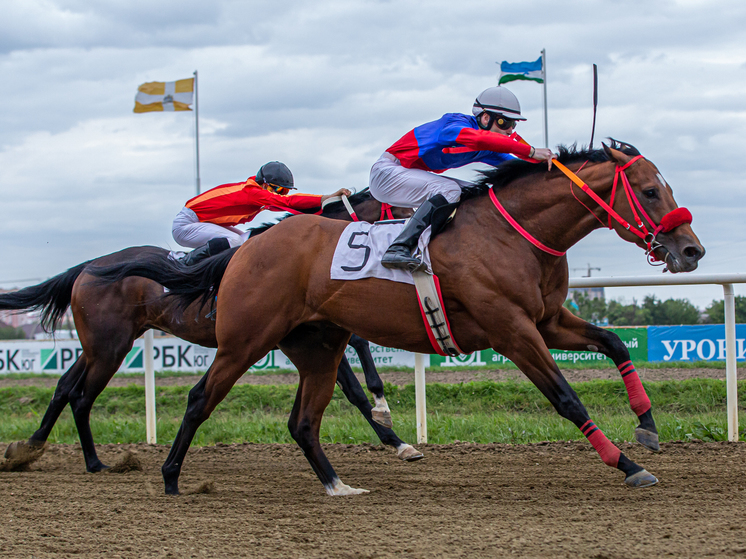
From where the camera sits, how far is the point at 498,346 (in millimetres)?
4016

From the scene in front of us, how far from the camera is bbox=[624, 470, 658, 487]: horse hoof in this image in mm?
3879

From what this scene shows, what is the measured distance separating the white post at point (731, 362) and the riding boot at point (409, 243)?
8.51 ft

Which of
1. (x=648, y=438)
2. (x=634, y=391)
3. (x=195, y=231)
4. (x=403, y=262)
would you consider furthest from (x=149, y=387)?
(x=648, y=438)

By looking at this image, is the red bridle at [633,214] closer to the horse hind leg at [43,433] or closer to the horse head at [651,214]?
the horse head at [651,214]

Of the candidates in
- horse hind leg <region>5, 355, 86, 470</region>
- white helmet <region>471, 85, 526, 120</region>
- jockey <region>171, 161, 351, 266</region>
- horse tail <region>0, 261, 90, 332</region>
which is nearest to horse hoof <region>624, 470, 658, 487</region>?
white helmet <region>471, 85, 526, 120</region>

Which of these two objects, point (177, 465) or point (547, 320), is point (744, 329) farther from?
point (177, 465)

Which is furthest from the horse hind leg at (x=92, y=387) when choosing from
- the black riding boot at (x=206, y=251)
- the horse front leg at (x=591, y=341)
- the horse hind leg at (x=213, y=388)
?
the horse front leg at (x=591, y=341)

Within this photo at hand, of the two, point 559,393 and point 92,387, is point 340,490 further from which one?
point 92,387

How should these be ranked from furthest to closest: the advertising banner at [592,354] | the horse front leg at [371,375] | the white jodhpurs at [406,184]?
the advertising banner at [592,354]
the horse front leg at [371,375]
the white jodhpurs at [406,184]

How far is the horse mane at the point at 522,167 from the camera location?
4.10 m

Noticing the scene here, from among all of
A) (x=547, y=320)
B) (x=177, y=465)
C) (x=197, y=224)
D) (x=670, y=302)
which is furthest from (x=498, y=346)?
(x=670, y=302)

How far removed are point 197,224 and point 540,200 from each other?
3161 millimetres

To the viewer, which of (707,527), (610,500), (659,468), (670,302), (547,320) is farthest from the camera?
(670,302)

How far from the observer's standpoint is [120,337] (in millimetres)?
5863
